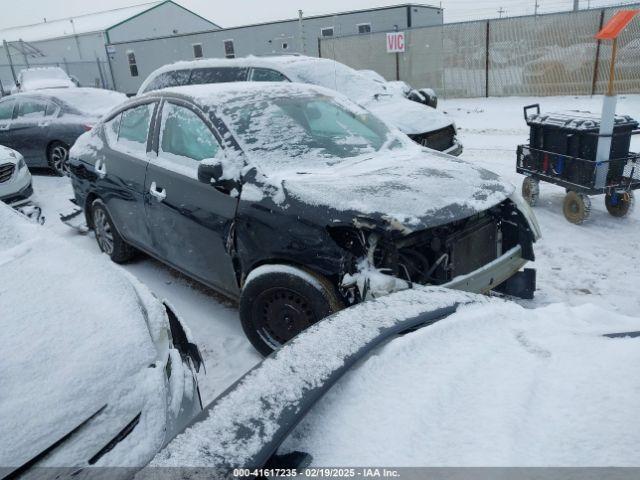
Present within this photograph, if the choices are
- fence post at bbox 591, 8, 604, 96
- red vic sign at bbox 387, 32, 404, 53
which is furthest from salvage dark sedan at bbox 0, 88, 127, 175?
fence post at bbox 591, 8, 604, 96

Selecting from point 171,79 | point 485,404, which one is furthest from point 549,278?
point 171,79

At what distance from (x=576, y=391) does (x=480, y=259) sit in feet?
7.29

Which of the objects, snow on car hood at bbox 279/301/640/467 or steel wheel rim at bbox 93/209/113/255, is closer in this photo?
snow on car hood at bbox 279/301/640/467

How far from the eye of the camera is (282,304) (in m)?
3.20

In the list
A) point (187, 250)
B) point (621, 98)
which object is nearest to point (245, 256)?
point (187, 250)

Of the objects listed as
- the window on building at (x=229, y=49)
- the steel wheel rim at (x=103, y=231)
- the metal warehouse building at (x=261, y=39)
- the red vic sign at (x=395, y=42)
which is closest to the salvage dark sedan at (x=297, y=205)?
the steel wheel rim at (x=103, y=231)

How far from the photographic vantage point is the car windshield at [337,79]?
7617 millimetres

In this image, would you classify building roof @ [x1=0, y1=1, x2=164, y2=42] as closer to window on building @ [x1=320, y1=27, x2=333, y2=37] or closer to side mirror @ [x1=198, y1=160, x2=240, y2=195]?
window on building @ [x1=320, y1=27, x2=333, y2=37]

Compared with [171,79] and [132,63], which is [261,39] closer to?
[132,63]

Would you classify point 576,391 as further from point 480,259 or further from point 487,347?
point 480,259

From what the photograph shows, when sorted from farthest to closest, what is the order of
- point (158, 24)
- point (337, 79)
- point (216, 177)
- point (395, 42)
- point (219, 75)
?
1. point (158, 24)
2. point (395, 42)
3. point (219, 75)
4. point (337, 79)
5. point (216, 177)

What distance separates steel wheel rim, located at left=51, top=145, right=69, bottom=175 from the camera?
908 centimetres

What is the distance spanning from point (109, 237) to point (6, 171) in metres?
2.96

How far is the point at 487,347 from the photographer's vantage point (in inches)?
61.4
